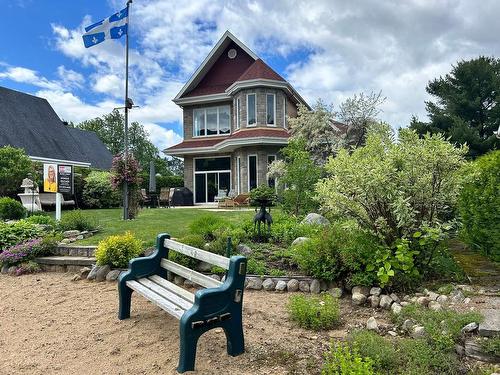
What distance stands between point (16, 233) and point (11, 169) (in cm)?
1003

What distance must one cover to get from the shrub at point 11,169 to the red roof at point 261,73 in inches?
438

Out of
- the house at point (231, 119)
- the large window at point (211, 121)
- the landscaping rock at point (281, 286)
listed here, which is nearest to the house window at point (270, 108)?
the house at point (231, 119)

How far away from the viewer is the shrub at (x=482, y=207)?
4430mm

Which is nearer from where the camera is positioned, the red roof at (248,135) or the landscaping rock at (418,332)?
the landscaping rock at (418,332)

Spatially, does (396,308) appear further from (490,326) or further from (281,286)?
(281,286)

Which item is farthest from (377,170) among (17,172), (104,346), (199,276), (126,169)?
(17,172)

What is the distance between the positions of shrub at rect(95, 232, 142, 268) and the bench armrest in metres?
1.75

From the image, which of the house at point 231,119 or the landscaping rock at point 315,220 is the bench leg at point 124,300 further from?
the house at point 231,119

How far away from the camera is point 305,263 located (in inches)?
203

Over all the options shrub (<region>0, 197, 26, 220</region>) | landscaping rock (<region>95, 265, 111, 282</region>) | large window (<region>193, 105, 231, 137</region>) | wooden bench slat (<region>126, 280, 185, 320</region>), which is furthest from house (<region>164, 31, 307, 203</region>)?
wooden bench slat (<region>126, 280, 185, 320</region>)

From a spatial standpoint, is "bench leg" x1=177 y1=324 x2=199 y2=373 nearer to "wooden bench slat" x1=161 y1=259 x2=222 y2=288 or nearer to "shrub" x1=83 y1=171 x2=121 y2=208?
"wooden bench slat" x1=161 y1=259 x2=222 y2=288

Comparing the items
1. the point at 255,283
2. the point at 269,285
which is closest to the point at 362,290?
the point at 269,285

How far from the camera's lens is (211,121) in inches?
888

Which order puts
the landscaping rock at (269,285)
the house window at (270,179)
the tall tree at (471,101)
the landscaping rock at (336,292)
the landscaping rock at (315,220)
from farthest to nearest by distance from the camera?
the tall tree at (471,101) → the house window at (270,179) → the landscaping rock at (315,220) → the landscaping rock at (269,285) → the landscaping rock at (336,292)
